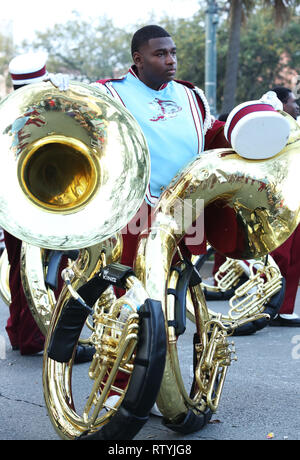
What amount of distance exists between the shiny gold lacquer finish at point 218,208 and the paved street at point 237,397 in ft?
0.98

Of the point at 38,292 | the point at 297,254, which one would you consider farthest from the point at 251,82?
the point at 38,292

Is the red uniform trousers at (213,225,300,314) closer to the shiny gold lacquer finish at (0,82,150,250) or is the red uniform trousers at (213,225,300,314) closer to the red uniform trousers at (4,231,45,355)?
the red uniform trousers at (4,231,45,355)

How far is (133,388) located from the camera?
225 centimetres

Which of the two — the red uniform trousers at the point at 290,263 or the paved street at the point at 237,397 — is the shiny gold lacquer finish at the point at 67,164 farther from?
the red uniform trousers at the point at 290,263

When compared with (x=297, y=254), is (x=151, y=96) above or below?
above

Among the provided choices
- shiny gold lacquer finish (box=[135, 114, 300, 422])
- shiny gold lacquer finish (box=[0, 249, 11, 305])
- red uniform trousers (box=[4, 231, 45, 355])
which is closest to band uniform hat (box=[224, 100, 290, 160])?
shiny gold lacquer finish (box=[135, 114, 300, 422])

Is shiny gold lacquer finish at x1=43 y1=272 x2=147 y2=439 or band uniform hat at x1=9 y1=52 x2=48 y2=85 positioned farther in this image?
band uniform hat at x1=9 y1=52 x2=48 y2=85

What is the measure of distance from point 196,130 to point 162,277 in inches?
29.4

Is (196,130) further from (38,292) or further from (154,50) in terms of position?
(38,292)

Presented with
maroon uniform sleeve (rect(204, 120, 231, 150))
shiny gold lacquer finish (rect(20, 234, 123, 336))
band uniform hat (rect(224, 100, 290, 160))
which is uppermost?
band uniform hat (rect(224, 100, 290, 160))

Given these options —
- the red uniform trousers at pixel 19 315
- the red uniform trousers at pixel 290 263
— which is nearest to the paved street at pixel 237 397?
the red uniform trousers at pixel 19 315

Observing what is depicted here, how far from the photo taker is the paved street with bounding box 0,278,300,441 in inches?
118

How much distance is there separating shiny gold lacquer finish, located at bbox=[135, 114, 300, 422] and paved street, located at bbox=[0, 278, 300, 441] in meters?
0.30

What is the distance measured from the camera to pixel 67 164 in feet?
8.04
